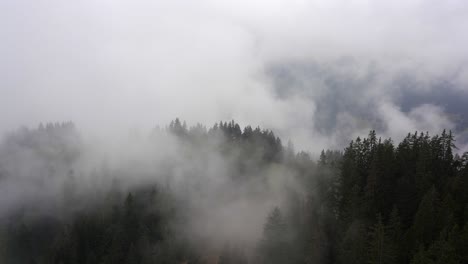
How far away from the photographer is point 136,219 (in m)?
113

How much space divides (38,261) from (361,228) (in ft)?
285

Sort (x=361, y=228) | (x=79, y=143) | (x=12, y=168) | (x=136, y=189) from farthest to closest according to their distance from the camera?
(x=79, y=143) → (x=12, y=168) → (x=136, y=189) → (x=361, y=228)

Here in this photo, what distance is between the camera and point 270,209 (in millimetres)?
111938

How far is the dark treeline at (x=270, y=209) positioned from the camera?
6003 cm

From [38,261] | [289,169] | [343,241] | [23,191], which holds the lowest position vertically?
[38,261]

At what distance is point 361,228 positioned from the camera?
64.6 metres

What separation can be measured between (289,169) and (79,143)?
84.4 meters

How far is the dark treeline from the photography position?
197ft

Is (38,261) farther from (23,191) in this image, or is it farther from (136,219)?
(23,191)

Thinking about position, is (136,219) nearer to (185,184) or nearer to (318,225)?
(185,184)

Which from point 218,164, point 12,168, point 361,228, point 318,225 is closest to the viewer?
point 361,228

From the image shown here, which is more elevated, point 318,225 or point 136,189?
point 136,189

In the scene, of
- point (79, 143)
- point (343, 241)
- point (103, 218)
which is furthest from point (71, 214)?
point (343, 241)

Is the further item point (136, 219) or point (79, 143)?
point (79, 143)
